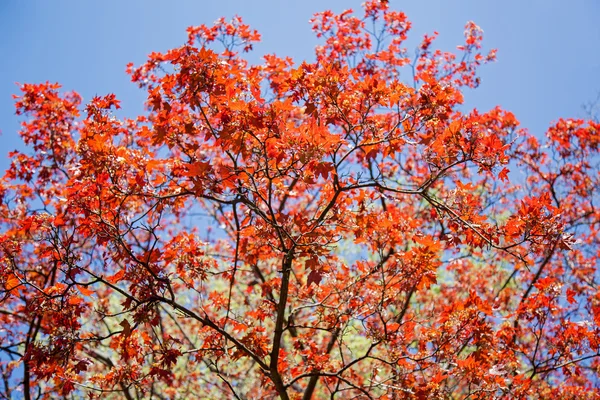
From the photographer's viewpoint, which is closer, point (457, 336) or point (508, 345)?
point (457, 336)

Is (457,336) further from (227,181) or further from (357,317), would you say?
→ (227,181)

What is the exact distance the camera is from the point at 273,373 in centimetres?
446

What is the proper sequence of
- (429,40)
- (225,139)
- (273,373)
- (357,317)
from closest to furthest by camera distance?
(225,139) → (273,373) → (357,317) → (429,40)

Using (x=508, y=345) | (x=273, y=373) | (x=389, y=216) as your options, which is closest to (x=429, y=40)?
(x=389, y=216)

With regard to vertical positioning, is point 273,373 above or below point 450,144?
below

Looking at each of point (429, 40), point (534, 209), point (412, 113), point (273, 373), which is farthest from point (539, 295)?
point (429, 40)

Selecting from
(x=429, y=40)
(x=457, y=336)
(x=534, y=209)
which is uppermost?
(x=429, y=40)

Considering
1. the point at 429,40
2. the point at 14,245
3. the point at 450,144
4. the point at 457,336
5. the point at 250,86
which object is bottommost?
the point at 457,336

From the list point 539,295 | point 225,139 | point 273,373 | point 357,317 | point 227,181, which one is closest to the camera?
point 225,139

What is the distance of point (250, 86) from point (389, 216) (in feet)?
6.85

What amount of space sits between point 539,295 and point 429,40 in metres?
5.54

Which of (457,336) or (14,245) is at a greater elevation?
(14,245)

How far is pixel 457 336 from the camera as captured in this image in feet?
16.7

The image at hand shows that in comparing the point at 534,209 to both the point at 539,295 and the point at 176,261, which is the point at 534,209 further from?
the point at 176,261
